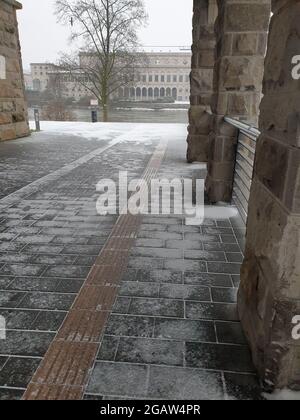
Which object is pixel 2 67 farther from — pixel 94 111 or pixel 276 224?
pixel 276 224

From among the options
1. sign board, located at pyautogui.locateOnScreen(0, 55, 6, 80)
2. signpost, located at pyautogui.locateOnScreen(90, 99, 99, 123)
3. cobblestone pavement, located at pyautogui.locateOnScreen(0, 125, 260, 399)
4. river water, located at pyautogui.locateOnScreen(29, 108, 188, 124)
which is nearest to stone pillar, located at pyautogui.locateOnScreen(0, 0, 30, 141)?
sign board, located at pyautogui.locateOnScreen(0, 55, 6, 80)

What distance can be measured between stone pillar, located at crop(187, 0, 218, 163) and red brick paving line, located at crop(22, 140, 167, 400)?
515 cm

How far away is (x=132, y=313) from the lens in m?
2.83

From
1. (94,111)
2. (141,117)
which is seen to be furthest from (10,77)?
(141,117)

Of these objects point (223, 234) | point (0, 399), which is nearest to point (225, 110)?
point (223, 234)

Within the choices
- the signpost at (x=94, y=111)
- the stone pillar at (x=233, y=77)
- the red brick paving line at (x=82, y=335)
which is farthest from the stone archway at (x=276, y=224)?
the signpost at (x=94, y=111)

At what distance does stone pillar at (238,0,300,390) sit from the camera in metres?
1.74

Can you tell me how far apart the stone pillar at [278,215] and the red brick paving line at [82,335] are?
113 cm

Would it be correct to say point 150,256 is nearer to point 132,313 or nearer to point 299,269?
point 132,313

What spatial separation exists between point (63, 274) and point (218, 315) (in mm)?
1540

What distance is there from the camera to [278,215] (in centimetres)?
189

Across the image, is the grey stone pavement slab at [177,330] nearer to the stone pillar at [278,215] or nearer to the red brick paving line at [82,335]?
the red brick paving line at [82,335]

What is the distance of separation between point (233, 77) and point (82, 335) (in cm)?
411

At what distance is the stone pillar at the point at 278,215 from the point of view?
1.74 m
